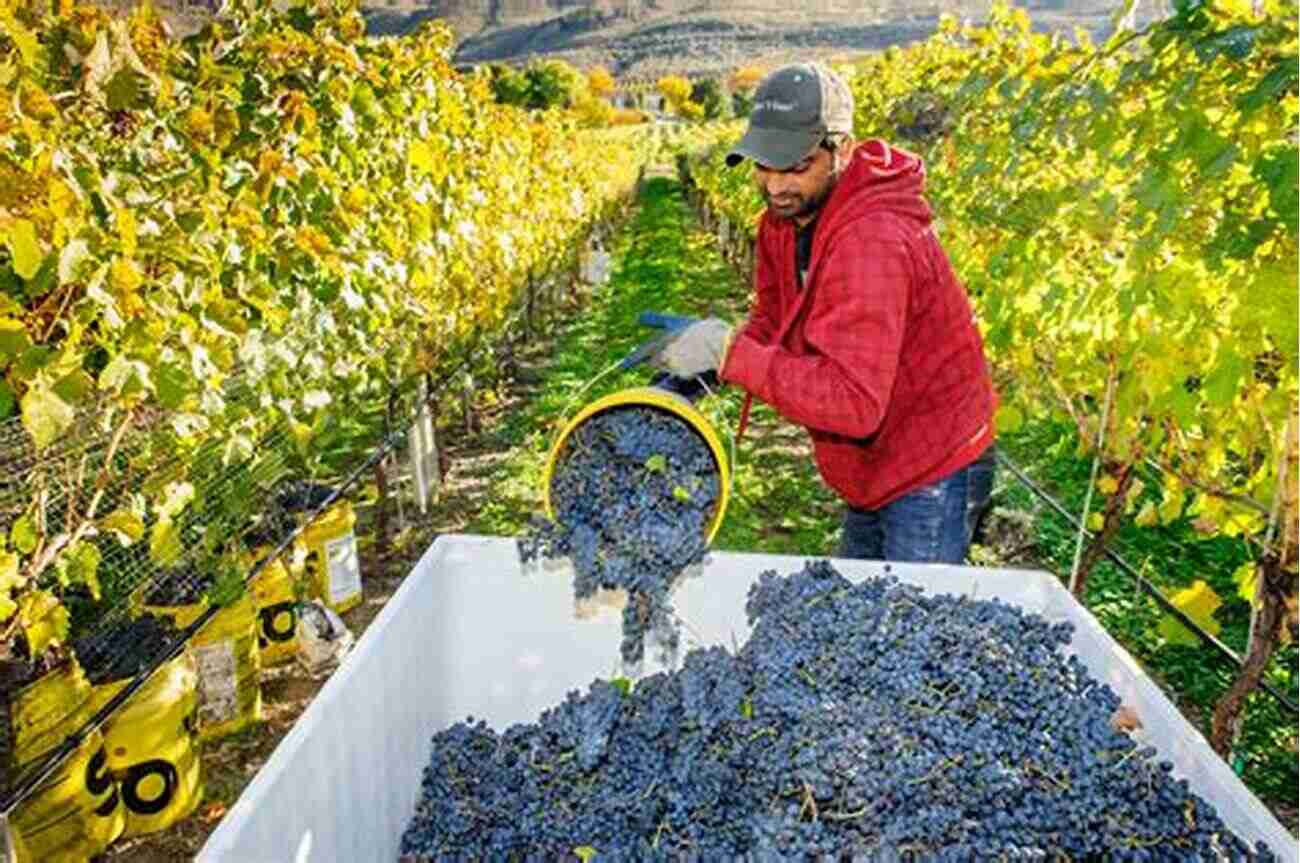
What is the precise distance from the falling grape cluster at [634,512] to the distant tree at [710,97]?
2185 inches

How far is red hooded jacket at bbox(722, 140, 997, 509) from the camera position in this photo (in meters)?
2.17

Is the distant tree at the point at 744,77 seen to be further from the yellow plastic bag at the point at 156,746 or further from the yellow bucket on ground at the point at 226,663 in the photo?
the yellow plastic bag at the point at 156,746

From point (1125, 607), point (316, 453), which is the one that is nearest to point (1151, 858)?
point (1125, 607)

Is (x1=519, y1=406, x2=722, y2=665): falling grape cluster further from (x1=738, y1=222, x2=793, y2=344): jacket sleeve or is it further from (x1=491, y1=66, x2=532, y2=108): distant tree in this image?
(x1=491, y1=66, x2=532, y2=108): distant tree

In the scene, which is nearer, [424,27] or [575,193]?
[424,27]

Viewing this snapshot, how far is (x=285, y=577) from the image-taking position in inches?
150

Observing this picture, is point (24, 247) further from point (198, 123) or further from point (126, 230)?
point (198, 123)

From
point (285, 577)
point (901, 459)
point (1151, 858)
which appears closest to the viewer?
point (1151, 858)

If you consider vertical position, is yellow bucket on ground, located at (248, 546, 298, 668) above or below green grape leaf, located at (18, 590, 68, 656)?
below

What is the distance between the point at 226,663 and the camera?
3393 mm

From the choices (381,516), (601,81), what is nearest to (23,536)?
(381,516)

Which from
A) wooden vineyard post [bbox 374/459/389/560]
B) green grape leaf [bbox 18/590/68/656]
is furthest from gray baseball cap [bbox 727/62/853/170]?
wooden vineyard post [bbox 374/459/389/560]

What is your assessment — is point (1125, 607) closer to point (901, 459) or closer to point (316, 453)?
point (901, 459)

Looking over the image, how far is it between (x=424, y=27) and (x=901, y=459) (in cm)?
345
